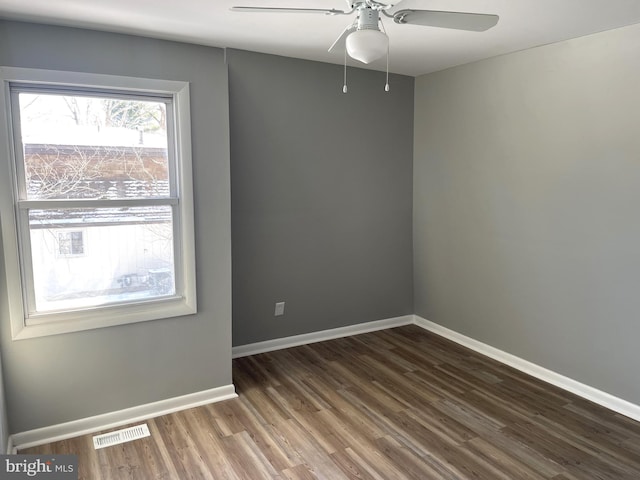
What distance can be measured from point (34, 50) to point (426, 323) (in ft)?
12.4

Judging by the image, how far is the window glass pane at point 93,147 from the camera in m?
2.65

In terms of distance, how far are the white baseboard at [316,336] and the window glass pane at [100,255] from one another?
3.42 feet

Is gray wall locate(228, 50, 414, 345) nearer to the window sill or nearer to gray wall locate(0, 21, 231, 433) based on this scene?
gray wall locate(0, 21, 231, 433)

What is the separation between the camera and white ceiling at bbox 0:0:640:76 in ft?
7.78

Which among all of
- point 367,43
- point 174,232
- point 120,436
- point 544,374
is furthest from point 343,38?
point 544,374

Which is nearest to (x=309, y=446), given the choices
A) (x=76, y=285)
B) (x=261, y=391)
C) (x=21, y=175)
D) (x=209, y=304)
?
(x=261, y=391)

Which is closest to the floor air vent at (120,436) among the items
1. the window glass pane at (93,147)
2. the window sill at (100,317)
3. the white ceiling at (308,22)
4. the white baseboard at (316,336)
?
the window sill at (100,317)

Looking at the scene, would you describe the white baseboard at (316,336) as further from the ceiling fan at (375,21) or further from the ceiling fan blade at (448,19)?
the ceiling fan blade at (448,19)

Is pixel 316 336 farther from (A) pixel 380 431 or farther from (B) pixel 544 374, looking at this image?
(B) pixel 544 374

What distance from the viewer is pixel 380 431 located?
9.26 feet

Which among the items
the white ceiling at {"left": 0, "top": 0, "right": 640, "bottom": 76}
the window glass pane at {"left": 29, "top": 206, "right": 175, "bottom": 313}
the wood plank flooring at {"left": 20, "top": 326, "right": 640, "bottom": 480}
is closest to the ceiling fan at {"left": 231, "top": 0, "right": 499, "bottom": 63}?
the white ceiling at {"left": 0, "top": 0, "right": 640, "bottom": 76}

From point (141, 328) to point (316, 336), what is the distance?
1.69 meters

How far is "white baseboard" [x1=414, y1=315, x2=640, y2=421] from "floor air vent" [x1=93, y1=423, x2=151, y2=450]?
2695mm

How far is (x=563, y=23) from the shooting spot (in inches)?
108
